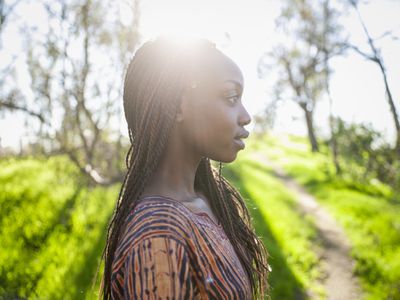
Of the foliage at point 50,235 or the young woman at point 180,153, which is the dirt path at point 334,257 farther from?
the young woman at point 180,153

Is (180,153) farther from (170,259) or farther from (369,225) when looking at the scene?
(369,225)

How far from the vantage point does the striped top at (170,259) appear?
1113mm

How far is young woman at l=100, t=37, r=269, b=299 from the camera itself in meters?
1.24

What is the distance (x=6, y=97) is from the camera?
33.3 feet

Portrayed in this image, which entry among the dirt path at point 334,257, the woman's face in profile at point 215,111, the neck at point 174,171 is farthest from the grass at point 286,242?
the woman's face in profile at point 215,111

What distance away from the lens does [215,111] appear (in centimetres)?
148

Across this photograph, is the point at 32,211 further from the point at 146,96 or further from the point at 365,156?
the point at 365,156

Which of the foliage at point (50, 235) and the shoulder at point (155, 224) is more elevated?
the shoulder at point (155, 224)

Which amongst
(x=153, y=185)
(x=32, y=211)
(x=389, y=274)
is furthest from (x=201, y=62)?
(x=32, y=211)

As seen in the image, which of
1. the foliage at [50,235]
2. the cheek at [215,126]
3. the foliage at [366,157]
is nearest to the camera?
the cheek at [215,126]

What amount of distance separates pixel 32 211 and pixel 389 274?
254 inches

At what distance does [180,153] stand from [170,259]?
555mm

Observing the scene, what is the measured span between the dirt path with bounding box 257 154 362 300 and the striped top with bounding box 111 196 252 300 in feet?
18.9

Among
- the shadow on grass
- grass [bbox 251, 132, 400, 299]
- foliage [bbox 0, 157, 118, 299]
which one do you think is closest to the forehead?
the shadow on grass
